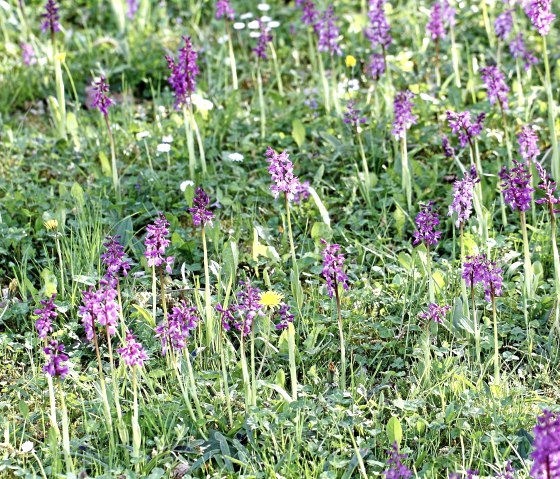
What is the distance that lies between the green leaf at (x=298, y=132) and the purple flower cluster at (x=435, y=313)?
172 centimetres

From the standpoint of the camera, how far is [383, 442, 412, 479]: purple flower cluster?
2861 mm

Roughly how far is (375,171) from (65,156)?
68.3 inches

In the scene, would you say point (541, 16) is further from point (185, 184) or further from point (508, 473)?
point (508, 473)

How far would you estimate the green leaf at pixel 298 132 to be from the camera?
5.08 meters

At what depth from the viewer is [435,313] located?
3.55 metres

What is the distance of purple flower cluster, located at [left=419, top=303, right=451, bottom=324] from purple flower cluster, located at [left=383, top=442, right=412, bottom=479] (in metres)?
0.62

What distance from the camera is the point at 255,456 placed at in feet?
10.5

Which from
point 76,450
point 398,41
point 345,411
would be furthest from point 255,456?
point 398,41

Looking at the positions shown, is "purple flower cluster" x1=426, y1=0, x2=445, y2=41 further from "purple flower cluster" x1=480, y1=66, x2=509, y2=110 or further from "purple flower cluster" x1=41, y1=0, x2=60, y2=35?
"purple flower cluster" x1=41, y1=0, x2=60, y2=35

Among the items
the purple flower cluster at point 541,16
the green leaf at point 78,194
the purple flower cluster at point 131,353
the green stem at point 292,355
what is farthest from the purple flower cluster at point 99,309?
the purple flower cluster at point 541,16

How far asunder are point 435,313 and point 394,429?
22.5 inches

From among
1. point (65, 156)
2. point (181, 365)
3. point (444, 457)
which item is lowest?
point (444, 457)

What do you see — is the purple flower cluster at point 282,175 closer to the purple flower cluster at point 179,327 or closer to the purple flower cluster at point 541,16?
the purple flower cluster at point 179,327

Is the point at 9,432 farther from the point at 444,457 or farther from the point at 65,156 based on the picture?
the point at 65,156
